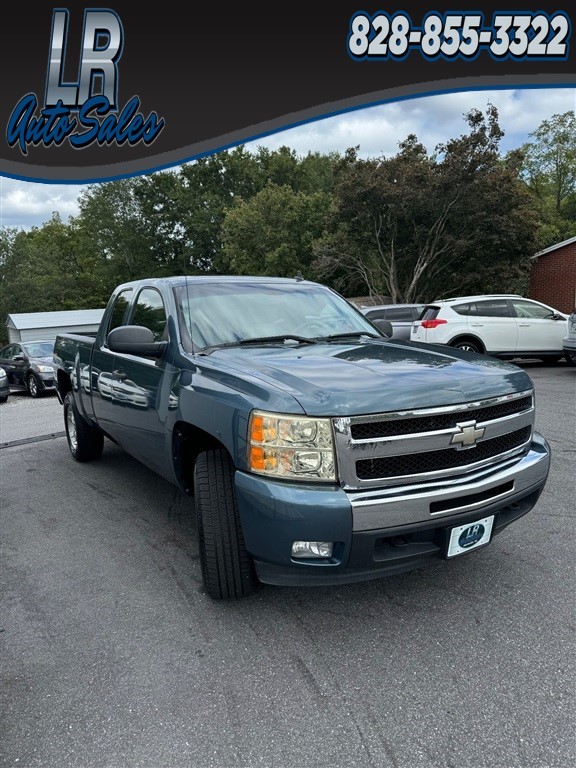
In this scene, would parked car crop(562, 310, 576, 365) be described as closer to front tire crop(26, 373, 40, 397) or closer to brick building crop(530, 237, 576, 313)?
brick building crop(530, 237, 576, 313)

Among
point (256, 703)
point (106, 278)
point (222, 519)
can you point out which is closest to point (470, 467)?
point (222, 519)

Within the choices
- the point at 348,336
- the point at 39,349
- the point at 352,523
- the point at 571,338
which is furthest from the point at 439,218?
the point at 352,523

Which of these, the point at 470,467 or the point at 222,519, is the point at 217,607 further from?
the point at 470,467

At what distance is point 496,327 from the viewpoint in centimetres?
1306

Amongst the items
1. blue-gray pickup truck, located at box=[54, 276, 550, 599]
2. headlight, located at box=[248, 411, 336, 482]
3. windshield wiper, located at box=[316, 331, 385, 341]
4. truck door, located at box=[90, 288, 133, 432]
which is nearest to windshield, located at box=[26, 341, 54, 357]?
truck door, located at box=[90, 288, 133, 432]

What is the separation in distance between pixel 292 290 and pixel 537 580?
2536mm

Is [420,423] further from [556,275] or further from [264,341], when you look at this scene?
[556,275]

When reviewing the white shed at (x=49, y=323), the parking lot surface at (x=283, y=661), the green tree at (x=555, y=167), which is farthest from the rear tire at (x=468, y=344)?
the green tree at (x=555, y=167)

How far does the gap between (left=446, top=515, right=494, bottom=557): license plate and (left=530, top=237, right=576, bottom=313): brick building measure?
2169 centimetres

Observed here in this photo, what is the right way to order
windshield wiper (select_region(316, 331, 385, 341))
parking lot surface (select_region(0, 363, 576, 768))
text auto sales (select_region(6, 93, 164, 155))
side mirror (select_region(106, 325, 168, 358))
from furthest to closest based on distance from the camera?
text auto sales (select_region(6, 93, 164, 155)), windshield wiper (select_region(316, 331, 385, 341)), side mirror (select_region(106, 325, 168, 358)), parking lot surface (select_region(0, 363, 576, 768))

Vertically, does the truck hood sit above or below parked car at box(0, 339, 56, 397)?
above

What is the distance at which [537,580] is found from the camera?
3205 millimetres

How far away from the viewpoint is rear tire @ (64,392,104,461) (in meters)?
5.87

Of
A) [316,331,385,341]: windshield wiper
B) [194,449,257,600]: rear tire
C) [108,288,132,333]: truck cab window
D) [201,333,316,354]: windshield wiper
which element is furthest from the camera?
[108,288,132,333]: truck cab window
